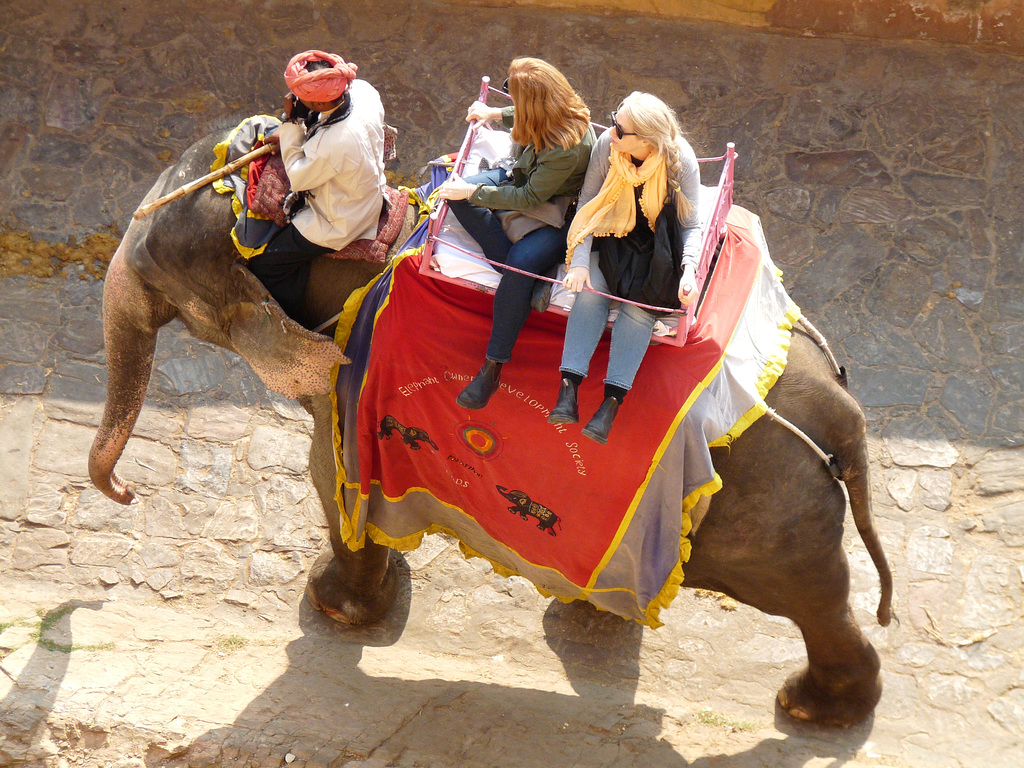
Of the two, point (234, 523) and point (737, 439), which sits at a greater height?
point (737, 439)

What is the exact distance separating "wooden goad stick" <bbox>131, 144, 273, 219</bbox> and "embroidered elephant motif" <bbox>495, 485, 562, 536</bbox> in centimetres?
140

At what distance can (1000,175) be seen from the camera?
6.33m

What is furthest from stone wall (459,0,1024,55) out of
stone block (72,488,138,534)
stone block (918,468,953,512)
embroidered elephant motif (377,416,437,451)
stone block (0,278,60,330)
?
embroidered elephant motif (377,416,437,451)

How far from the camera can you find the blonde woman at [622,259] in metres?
2.98

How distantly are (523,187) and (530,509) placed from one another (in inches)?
45.5

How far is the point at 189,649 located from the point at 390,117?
12.4ft

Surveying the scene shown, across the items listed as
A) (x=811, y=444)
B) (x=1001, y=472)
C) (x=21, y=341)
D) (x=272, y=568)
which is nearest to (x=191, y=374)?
(x=21, y=341)

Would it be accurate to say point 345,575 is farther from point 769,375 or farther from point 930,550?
point 930,550

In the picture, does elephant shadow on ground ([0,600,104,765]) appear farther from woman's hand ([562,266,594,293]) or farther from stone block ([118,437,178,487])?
woman's hand ([562,266,594,293])

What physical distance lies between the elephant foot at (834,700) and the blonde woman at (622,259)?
2123 mm

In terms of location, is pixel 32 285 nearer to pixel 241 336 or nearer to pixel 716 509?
pixel 241 336

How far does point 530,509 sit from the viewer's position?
11.8ft

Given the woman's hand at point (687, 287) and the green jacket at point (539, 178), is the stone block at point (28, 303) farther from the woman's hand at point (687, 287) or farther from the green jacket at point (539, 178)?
the woman's hand at point (687, 287)

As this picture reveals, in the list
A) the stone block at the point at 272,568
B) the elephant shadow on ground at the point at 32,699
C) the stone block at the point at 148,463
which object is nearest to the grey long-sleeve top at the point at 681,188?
the elephant shadow on ground at the point at 32,699
